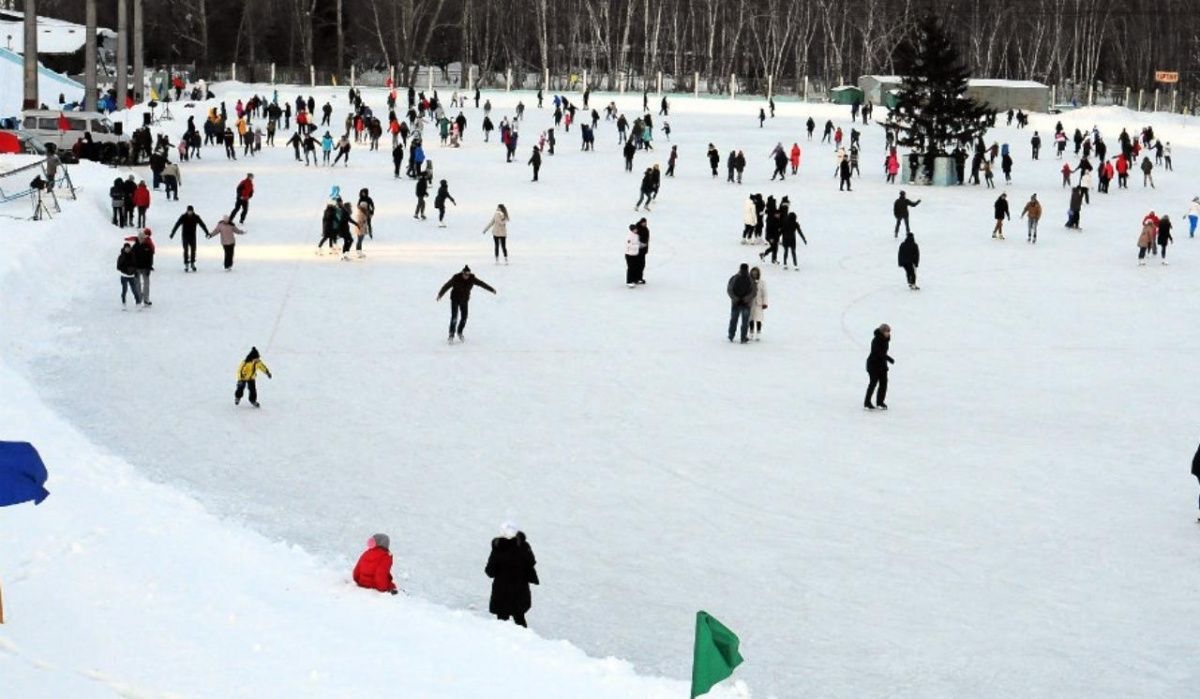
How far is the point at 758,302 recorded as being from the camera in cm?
2062

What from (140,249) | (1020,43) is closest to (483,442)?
(140,249)

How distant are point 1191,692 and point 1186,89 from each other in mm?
78570

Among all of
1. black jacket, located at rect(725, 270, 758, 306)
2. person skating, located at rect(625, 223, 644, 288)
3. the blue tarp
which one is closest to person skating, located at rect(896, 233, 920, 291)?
person skating, located at rect(625, 223, 644, 288)

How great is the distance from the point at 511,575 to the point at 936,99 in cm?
3596

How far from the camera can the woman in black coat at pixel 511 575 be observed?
989 cm

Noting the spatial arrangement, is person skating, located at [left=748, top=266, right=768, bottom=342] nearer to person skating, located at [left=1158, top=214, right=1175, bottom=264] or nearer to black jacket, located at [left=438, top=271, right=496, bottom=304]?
black jacket, located at [left=438, top=271, right=496, bottom=304]

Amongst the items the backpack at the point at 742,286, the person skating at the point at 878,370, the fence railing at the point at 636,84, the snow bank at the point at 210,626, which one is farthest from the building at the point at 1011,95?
the snow bank at the point at 210,626

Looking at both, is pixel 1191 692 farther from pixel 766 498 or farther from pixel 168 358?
pixel 168 358

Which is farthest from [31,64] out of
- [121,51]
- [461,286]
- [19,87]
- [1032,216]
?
[461,286]

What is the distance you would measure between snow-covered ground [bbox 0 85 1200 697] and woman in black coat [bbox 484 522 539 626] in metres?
0.19

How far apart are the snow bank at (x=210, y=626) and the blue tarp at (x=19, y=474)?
31.5 inches

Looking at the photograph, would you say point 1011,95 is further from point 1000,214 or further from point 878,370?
point 878,370

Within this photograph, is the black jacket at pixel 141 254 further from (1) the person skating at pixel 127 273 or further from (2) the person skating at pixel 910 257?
(2) the person skating at pixel 910 257

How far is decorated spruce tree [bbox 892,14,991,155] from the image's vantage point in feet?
143
